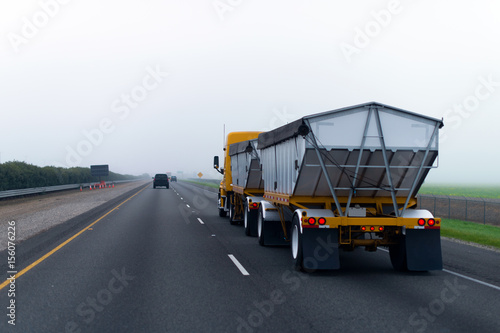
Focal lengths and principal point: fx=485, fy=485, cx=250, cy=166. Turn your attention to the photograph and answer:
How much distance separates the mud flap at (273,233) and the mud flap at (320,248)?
347 cm

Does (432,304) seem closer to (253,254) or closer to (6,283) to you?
(253,254)

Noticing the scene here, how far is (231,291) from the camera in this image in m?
7.96

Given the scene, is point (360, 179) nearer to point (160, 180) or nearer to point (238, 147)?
point (238, 147)

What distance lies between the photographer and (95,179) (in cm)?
8488

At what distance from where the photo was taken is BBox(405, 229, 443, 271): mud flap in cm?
969

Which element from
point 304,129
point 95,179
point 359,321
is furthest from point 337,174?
point 95,179

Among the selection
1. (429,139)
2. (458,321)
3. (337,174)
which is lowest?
(458,321)

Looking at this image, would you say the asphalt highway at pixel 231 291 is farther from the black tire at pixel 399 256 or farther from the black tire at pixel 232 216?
the black tire at pixel 232 216

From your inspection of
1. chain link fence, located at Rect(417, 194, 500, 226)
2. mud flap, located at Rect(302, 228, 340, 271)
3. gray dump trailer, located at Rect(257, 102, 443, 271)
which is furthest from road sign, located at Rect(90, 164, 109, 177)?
mud flap, located at Rect(302, 228, 340, 271)

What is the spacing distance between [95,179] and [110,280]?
80.0m

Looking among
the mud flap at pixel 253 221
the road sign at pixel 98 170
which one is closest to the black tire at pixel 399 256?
the mud flap at pixel 253 221

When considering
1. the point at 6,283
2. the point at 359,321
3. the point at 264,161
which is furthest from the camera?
the point at 264,161

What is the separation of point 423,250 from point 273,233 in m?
4.55

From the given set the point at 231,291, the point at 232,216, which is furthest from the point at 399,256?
the point at 232,216
